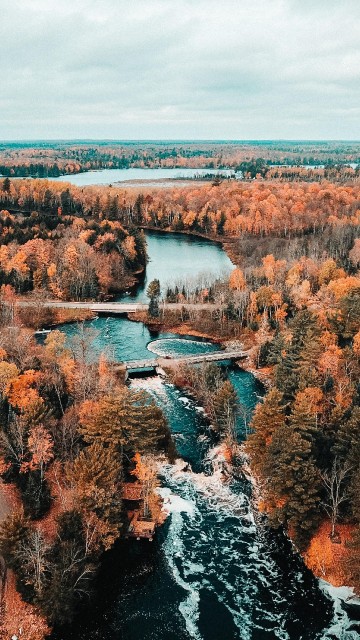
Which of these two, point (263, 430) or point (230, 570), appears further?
point (263, 430)

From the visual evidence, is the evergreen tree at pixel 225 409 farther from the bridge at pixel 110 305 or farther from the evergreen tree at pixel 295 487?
the bridge at pixel 110 305

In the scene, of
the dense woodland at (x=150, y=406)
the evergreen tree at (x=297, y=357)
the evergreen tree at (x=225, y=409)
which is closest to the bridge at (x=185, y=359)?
the dense woodland at (x=150, y=406)

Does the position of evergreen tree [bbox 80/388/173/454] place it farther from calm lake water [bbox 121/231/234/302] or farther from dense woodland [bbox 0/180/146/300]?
dense woodland [bbox 0/180/146/300]

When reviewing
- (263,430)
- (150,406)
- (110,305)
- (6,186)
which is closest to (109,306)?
(110,305)

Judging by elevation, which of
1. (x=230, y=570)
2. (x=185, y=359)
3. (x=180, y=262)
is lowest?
(x=230, y=570)

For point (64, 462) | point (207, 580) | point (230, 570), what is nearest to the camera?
point (207, 580)

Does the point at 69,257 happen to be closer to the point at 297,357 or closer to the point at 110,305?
the point at 110,305

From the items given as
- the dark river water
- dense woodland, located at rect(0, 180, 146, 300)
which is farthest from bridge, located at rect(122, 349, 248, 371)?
dense woodland, located at rect(0, 180, 146, 300)
